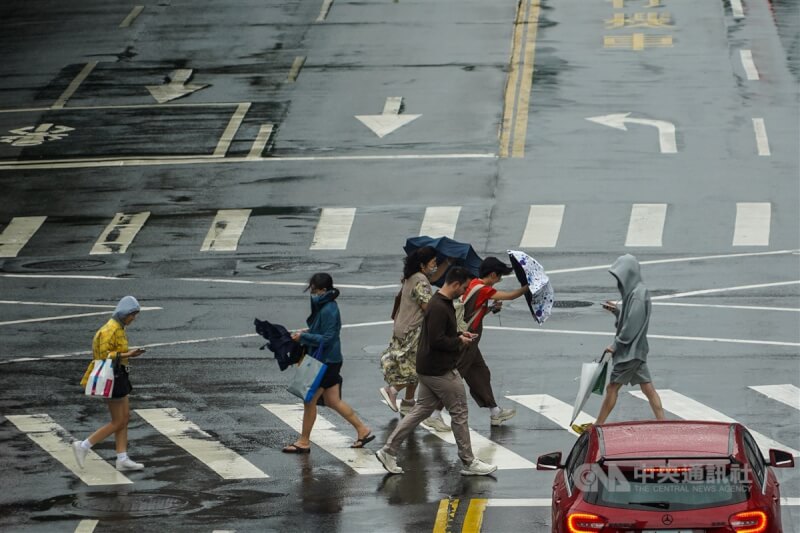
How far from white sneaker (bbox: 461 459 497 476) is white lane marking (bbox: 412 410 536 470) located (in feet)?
1.21

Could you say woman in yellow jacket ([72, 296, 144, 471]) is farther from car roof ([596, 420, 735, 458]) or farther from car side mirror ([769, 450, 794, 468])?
car side mirror ([769, 450, 794, 468])

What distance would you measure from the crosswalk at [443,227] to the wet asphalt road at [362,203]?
12 cm

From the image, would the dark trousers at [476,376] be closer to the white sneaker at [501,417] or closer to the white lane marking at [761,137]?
the white sneaker at [501,417]

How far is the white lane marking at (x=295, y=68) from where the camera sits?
1549 inches

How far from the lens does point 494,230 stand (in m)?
28.0

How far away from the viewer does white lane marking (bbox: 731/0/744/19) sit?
143 feet

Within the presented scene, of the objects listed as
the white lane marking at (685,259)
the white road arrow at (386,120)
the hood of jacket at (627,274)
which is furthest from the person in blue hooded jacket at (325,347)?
the white road arrow at (386,120)

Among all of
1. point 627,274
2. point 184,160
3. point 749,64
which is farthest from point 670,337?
point 749,64

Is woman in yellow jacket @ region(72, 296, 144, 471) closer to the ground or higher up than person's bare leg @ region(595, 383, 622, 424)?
higher up

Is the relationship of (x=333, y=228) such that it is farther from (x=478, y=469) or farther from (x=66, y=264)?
(x=478, y=469)

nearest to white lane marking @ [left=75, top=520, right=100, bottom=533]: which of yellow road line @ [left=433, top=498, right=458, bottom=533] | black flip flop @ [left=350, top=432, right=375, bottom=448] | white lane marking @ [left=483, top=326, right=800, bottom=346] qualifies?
yellow road line @ [left=433, top=498, right=458, bottom=533]

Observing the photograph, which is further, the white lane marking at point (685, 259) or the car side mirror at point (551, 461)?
the white lane marking at point (685, 259)

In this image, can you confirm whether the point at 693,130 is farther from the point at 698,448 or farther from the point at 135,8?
the point at 698,448

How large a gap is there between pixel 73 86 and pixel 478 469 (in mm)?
27065
